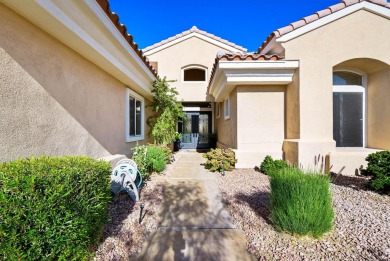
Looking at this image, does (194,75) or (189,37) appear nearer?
(189,37)

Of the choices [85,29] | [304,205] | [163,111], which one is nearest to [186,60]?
[163,111]

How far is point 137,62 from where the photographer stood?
654cm

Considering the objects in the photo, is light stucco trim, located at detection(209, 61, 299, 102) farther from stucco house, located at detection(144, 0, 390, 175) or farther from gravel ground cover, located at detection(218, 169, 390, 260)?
gravel ground cover, located at detection(218, 169, 390, 260)

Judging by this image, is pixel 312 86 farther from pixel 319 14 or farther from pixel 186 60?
pixel 186 60

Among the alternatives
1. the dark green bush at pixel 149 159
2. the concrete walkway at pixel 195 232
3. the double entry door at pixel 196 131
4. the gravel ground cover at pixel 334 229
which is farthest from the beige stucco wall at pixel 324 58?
the double entry door at pixel 196 131

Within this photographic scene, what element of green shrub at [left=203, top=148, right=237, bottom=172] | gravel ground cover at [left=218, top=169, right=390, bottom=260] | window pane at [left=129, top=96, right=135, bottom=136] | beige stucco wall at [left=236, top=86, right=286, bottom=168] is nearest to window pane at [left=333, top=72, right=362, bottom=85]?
beige stucco wall at [left=236, top=86, right=286, bottom=168]

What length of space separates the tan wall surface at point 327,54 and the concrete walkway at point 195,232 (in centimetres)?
428

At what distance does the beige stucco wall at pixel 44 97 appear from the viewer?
9.38 feet

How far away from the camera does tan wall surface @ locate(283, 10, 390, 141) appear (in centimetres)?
655

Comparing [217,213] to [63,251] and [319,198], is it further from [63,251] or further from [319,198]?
[63,251]

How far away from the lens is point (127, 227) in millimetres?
3365

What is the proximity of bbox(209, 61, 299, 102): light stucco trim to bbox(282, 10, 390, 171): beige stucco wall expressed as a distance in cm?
44

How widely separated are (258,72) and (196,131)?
8829mm

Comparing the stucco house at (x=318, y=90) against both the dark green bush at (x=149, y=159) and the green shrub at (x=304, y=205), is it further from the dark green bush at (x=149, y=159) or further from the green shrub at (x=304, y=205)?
the green shrub at (x=304, y=205)
